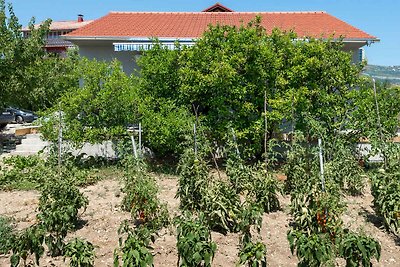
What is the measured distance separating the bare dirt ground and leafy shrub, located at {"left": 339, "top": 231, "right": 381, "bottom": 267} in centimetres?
34

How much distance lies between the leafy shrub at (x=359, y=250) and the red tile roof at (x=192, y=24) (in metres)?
11.5

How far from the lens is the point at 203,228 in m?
5.41

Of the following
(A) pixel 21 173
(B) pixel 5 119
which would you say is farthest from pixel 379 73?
(A) pixel 21 173

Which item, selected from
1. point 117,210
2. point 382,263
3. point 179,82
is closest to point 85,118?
point 179,82

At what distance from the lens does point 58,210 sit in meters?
6.46

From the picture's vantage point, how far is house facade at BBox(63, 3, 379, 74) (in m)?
15.9

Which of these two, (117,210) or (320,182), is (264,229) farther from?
(117,210)

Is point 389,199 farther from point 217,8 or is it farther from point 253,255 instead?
point 217,8

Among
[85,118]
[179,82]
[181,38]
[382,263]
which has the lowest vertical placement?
[382,263]

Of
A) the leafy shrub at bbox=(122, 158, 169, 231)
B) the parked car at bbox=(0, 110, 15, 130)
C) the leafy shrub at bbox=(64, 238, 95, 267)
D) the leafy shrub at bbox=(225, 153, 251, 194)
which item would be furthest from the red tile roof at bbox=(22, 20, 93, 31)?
the leafy shrub at bbox=(64, 238, 95, 267)

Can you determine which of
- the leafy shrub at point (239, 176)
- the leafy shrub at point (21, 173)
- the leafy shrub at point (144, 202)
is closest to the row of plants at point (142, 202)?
the leafy shrub at point (144, 202)

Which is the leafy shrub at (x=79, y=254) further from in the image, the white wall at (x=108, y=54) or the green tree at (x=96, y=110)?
the white wall at (x=108, y=54)

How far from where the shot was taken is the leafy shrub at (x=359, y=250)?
16.2 ft

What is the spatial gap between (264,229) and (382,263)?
1.95m
